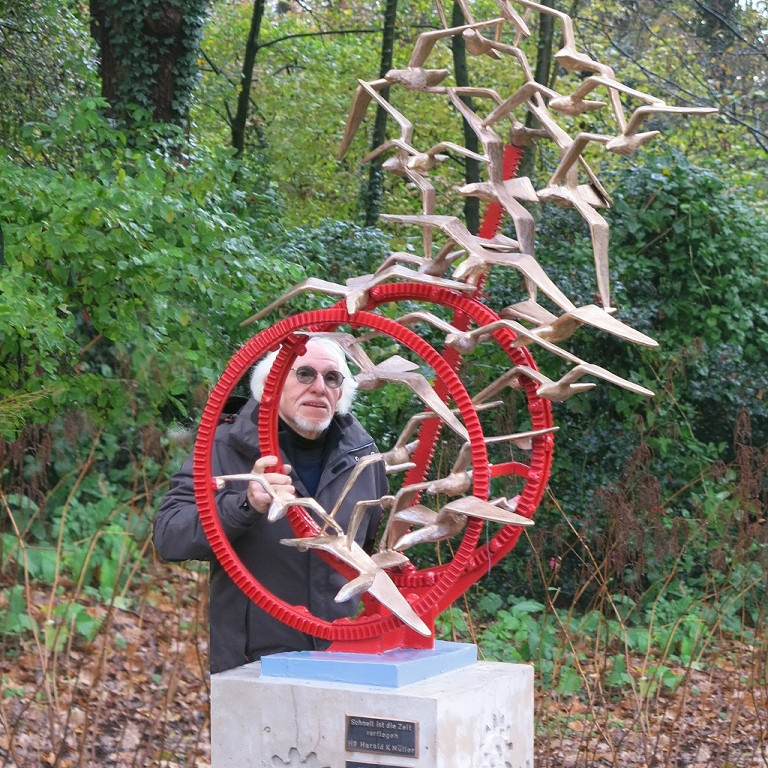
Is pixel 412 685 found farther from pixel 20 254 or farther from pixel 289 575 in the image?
pixel 20 254

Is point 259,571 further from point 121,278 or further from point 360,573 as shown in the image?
point 121,278

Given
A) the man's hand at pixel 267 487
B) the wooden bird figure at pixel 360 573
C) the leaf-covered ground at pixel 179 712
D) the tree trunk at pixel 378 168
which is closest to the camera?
the wooden bird figure at pixel 360 573

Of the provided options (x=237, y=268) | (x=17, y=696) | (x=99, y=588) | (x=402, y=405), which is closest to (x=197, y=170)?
(x=237, y=268)

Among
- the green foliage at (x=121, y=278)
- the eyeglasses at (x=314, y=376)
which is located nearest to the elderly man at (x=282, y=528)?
the eyeglasses at (x=314, y=376)

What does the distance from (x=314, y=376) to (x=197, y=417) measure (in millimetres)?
2574

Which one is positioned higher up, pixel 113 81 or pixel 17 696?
pixel 113 81

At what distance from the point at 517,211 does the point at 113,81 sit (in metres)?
5.06

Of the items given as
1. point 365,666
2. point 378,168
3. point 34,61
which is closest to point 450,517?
point 365,666

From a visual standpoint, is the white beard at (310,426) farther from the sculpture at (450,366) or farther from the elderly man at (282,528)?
the sculpture at (450,366)

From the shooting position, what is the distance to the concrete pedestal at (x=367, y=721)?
216 cm

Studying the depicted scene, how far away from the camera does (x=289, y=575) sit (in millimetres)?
2713

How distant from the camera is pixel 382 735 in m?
2.18

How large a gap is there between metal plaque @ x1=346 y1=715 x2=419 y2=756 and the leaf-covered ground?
141 cm

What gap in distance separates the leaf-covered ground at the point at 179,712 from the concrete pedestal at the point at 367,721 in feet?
3.87
